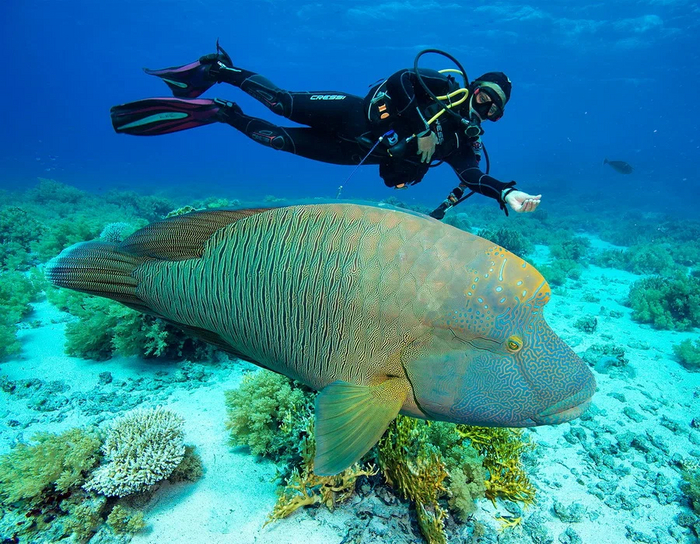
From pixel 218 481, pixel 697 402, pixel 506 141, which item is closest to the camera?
pixel 218 481

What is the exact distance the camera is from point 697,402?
5.46 m

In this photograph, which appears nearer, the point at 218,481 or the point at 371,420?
the point at 371,420

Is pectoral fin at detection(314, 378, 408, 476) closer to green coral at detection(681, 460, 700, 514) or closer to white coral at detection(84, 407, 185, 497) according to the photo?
white coral at detection(84, 407, 185, 497)

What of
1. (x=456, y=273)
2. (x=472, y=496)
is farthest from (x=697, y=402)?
(x=456, y=273)

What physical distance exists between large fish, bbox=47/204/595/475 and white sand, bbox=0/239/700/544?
5.60 ft

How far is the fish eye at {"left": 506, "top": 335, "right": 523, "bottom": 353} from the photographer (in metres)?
1.59

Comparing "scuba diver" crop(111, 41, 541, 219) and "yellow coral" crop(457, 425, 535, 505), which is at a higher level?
"scuba diver" crop(111, 41, 541, 219)

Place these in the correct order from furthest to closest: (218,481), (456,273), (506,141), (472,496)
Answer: (506,141), (218,481), (472,496), (456,273)

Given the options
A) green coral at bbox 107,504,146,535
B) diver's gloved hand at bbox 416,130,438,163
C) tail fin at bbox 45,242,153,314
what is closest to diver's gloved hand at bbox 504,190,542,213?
diver's gloved hand at bbox 416,130,438,163

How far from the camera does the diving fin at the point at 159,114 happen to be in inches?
186

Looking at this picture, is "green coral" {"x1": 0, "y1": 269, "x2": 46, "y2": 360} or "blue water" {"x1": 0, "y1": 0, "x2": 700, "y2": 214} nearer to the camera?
"green coral" {"x1": 0, "y1": 269, "x2": 46, "y2": 360}

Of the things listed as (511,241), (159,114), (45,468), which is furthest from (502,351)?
(511,241)

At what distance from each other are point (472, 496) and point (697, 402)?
16.8 ft

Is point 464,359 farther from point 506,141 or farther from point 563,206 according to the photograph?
point 506,141
